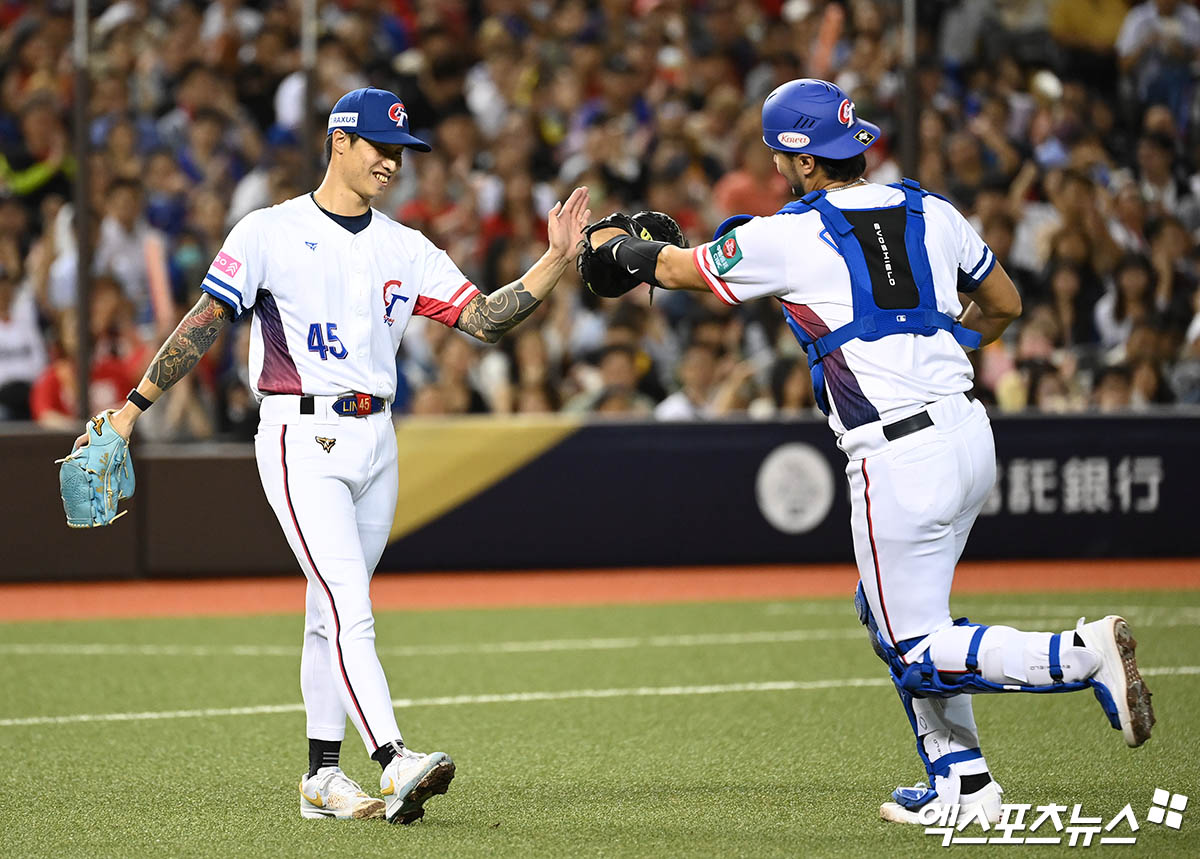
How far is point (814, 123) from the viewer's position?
5129mm

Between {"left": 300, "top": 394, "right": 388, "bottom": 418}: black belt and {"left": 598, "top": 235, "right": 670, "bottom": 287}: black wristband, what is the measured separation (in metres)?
0.98

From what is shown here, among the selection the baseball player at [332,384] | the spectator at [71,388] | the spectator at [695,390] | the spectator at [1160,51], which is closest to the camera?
the baseball player at [332,384]

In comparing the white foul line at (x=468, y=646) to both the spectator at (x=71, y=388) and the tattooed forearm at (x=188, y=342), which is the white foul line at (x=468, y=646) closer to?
the spectator at (x=71, y=388)

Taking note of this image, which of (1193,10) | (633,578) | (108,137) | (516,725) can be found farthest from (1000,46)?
(516,725)

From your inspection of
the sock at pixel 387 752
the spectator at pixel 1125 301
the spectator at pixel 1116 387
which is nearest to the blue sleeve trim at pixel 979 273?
the sock at pixel 387 752

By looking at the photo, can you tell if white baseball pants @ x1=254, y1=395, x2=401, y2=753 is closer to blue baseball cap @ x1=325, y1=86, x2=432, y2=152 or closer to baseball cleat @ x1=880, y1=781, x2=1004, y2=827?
blue baseball cap @ x1=325, y1=86, x2=432, y2=152

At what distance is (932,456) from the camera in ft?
16.3

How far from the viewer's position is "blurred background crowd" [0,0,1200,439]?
1340 cm

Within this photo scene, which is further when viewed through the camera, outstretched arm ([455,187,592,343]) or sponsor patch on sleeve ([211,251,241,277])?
outstretched arm ([455,187,592,343])

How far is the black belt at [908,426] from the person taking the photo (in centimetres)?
500

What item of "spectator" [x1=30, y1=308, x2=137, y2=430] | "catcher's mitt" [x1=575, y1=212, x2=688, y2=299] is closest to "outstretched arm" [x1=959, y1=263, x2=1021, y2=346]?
"catcher's mitt" [x1=575, y1=212, x2=688, y2=299]

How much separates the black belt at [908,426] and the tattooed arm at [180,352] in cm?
224

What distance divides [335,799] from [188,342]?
164 centimetres

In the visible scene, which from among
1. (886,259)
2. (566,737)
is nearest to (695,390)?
(566,737)
